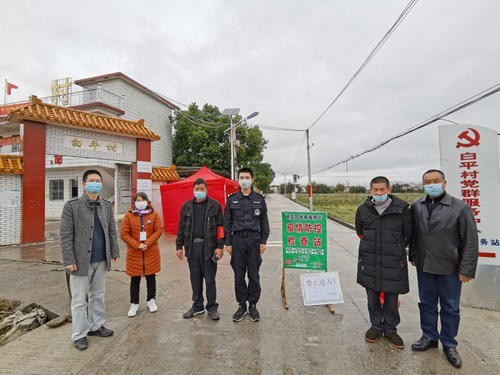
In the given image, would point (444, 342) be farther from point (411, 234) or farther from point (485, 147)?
point (485, 147)

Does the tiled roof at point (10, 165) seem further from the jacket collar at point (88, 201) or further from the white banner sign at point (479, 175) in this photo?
the white banner sign at point (479, 175)

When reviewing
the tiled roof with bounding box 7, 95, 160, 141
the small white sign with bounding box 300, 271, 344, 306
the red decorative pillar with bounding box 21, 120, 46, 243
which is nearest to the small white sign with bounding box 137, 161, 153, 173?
the tiled roof with bounding box 7, 95, 160, 141

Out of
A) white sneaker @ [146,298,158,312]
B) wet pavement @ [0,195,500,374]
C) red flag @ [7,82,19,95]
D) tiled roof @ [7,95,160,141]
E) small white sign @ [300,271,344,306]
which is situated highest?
red flag @ [7,82,19,95]

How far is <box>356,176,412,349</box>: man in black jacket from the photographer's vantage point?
8.24 ft

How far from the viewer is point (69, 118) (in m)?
8.09

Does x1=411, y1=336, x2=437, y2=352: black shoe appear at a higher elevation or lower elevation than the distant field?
lower

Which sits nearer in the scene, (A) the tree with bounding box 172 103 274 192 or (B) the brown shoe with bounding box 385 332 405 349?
(B) the brown shoe with bounding box 385 332 405 349

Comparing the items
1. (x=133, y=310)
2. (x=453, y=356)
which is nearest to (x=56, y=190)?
(x=133, y=310)

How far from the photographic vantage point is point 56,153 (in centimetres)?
805

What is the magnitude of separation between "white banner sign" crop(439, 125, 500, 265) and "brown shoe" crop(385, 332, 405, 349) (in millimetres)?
1840

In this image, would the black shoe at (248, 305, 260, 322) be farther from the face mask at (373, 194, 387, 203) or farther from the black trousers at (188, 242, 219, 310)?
the face mask at (373, 194, 387, 203)

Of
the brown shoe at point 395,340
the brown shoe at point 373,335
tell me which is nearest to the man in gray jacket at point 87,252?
the brown shoe at point 373,335

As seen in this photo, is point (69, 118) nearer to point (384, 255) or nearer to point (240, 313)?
point (240, 313)

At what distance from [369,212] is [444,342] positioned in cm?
137
